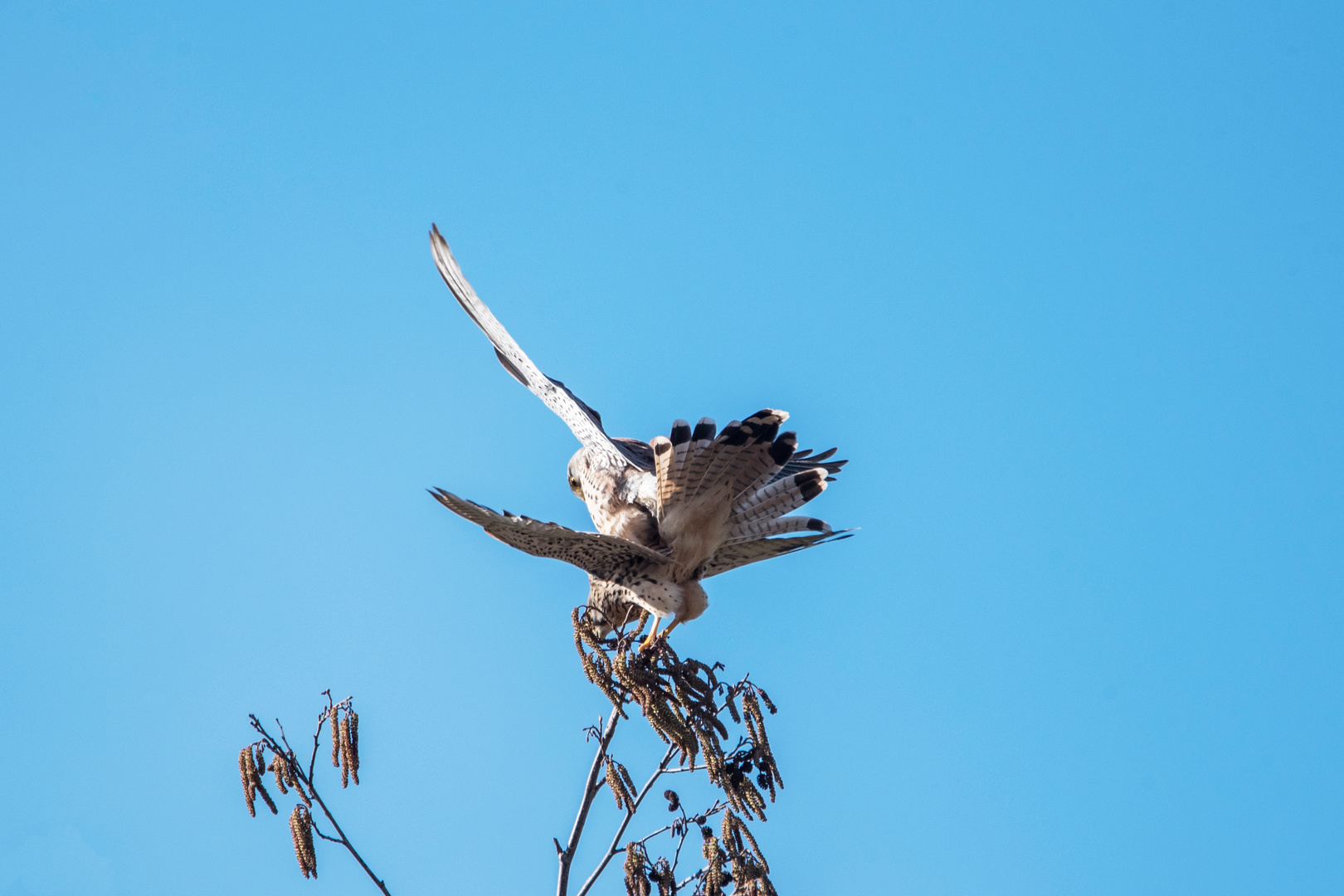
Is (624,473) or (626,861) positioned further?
(624,473)

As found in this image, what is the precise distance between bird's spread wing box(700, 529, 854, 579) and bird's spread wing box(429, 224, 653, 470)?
72cm

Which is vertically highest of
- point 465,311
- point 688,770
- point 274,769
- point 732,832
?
point 465,311

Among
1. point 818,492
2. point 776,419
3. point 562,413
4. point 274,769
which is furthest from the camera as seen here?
point 562,413

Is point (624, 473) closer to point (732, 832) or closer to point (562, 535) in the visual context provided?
point (562, 535)

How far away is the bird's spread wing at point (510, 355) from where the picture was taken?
222 inches

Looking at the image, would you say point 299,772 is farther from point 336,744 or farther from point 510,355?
point 510,355

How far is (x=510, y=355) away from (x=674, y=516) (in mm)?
1661

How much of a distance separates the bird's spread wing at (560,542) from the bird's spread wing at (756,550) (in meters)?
0.33

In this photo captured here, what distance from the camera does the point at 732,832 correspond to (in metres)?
3.85

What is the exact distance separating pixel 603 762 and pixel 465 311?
2848mm

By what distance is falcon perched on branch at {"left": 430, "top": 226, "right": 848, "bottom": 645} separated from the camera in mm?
4430

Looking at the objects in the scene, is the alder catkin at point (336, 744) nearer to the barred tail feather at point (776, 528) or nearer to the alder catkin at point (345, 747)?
the alder catkin at point (345, 747)

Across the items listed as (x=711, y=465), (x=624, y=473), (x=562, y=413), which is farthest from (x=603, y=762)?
(x=562, y=413)

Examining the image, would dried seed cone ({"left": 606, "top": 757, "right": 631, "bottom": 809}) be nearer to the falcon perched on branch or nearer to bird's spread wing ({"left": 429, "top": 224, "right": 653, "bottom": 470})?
the falcon perched on branch
